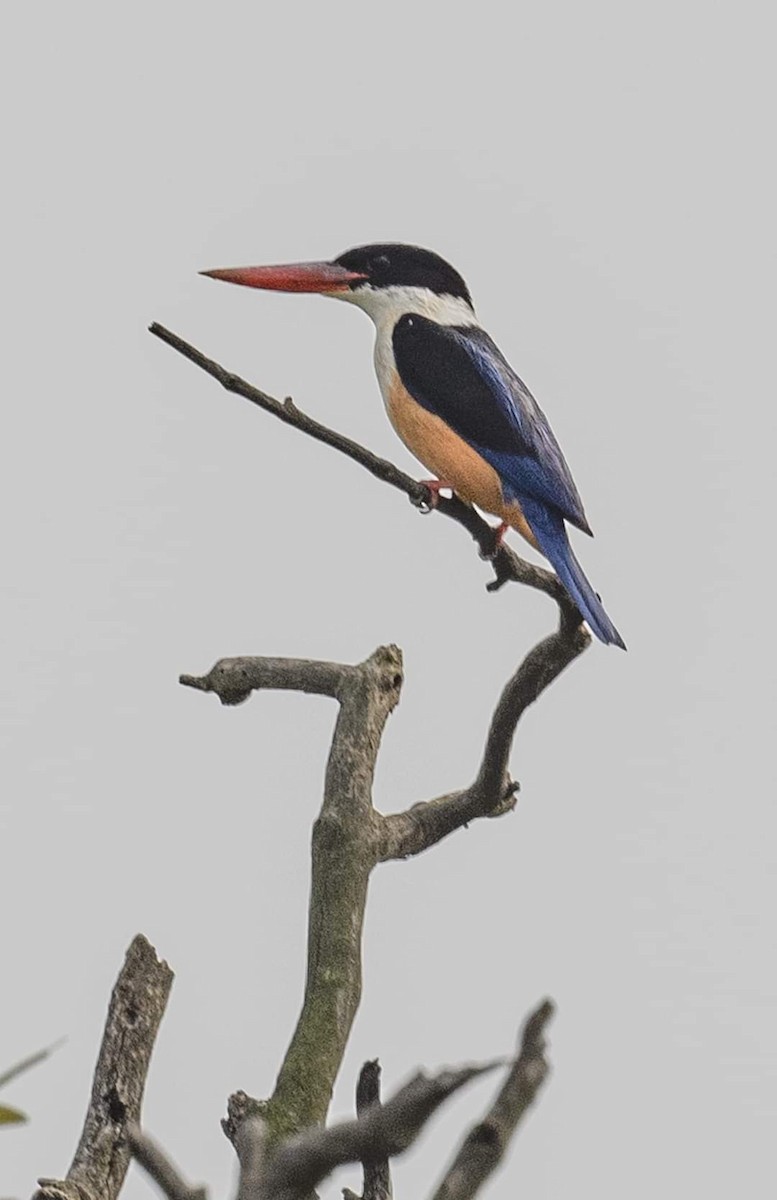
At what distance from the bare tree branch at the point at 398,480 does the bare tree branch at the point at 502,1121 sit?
193 centimetres

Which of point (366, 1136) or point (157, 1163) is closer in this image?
point (366, 1136)

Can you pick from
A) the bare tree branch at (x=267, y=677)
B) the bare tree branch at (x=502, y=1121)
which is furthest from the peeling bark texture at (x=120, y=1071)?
the bare tree branch at (x=502, y=1121)

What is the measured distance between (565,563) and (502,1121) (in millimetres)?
2924

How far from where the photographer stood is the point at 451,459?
494 cm

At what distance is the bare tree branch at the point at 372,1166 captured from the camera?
336 centimetres

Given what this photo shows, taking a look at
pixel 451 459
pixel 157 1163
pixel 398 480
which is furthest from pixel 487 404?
pixel 157 1163

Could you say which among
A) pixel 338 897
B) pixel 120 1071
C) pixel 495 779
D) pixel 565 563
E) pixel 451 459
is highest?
pixel 451 459

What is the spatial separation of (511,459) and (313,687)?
987 millimetres

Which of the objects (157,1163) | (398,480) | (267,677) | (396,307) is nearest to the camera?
(157,1163)

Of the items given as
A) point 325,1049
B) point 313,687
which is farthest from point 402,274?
point 325,1049

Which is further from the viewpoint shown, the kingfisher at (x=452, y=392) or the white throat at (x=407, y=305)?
the white throat at (x=407, y=305)

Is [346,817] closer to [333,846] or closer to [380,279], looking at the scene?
[333,846]

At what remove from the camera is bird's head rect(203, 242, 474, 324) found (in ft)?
17.7

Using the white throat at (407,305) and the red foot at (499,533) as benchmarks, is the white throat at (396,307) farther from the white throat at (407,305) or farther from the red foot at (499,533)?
the red foot at (499,533)
